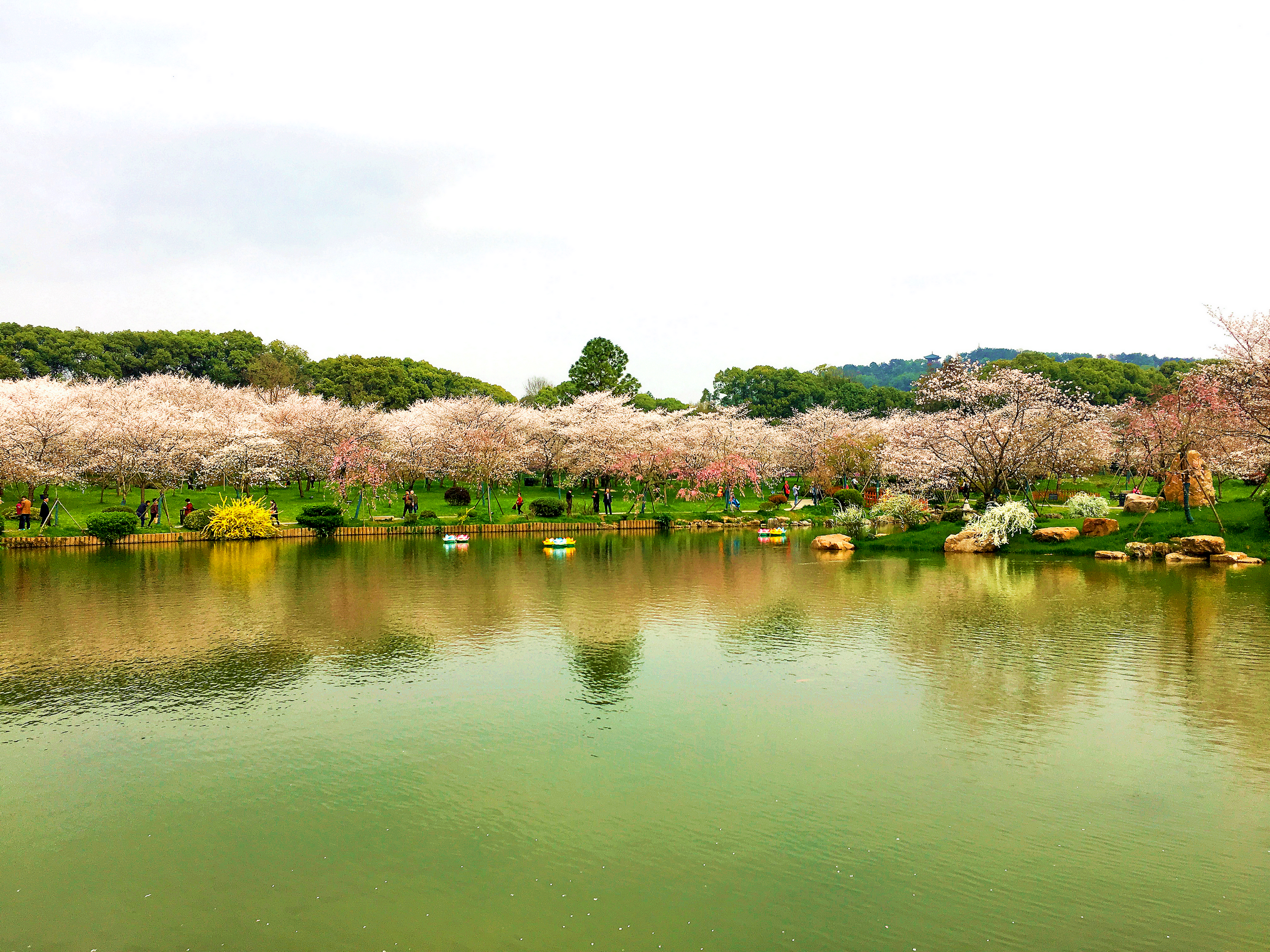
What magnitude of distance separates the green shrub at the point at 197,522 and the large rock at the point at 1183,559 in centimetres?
4949

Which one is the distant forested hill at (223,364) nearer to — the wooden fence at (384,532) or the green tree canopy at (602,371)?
the green tree canopy at (602,371)

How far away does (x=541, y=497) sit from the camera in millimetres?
69125

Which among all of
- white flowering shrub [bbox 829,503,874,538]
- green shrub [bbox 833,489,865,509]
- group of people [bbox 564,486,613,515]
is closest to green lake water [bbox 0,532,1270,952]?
white flowering shrub [bbox 829,503,874,538]

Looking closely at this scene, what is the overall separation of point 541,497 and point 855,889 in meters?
62.6

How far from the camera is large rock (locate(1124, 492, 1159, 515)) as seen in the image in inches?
1484

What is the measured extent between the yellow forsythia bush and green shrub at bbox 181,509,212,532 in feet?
0.84

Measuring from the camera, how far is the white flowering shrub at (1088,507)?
38.4m

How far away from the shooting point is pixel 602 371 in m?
91.1

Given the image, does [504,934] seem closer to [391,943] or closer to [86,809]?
[391,943]

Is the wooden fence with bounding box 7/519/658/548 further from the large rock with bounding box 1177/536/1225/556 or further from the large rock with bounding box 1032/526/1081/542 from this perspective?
the large rock with bounding box 1177/536/1225/556

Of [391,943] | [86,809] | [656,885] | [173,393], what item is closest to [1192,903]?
[656,885]

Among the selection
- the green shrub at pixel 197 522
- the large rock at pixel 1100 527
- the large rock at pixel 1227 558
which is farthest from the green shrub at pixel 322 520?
the large rock at pixel 1227 558

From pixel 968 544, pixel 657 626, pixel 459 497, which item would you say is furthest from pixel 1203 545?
pixel 459 497

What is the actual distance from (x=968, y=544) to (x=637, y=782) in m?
31.5
